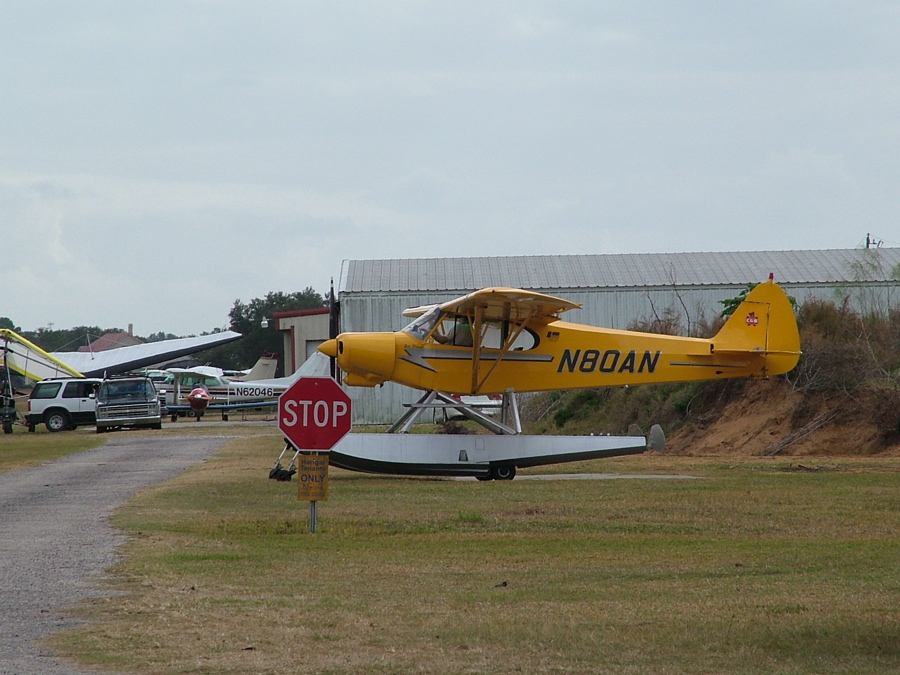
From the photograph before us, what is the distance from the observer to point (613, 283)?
43.8 metres

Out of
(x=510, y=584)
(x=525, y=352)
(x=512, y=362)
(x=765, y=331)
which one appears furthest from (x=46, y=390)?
(x=510, y=584)

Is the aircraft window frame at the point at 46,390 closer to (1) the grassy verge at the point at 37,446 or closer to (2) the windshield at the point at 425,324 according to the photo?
(1) the grassy verge at the point at 37,446

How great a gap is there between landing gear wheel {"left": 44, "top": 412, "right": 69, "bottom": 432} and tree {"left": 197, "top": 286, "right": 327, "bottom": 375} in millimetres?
86694

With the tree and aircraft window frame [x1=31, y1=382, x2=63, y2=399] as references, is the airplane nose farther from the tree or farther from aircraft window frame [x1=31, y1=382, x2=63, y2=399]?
the tree

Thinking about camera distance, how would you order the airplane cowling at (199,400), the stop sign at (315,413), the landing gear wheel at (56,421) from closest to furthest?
the stop sign at (315,413)
the landing gear wheel at (56,421)
the airplane cowling at (199,400)

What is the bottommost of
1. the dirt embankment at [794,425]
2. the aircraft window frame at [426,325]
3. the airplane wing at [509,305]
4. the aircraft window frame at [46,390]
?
the dirt embankment at [794,425]

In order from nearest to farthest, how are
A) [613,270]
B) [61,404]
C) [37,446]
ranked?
1. [37,446]
2. [61,404]
3. [613,270]

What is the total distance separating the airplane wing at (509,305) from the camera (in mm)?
17875

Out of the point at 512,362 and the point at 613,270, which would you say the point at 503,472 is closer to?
the point at 512,362

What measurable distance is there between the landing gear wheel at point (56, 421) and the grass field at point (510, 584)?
3058 cm

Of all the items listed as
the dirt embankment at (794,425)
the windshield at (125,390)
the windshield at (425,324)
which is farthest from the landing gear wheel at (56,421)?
the windshield at (425,324)

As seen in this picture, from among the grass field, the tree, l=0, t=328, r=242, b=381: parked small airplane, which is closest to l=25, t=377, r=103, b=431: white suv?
l=0, t=328, r=242, b=381: parked small airplane

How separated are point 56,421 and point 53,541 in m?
34.8

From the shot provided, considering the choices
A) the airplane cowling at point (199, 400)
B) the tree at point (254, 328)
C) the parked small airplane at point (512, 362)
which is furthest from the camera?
the tree at point (254, 328)
